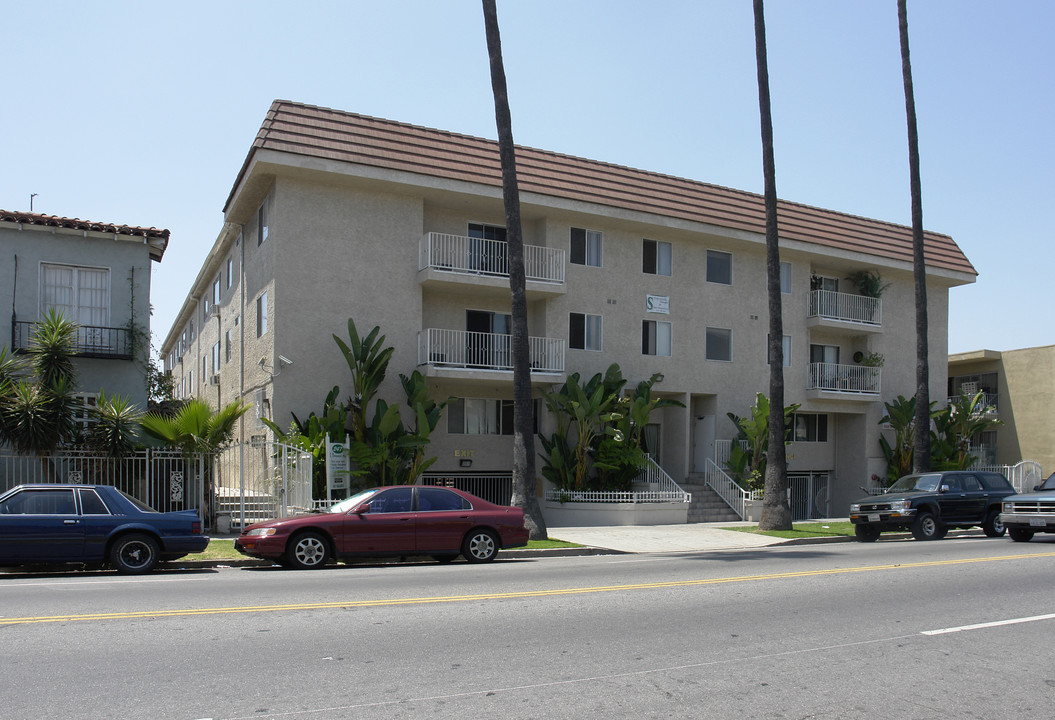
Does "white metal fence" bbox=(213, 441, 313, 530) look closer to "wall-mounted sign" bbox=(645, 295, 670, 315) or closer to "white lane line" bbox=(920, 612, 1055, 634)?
"wall-mounted sign" bbox=(645, 295, 670, 315)

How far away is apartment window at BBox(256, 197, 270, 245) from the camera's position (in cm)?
2385

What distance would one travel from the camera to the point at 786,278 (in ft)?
101

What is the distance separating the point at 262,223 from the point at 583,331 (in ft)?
30.9

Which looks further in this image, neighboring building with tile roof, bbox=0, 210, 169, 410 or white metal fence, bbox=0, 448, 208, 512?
neighboring building with tile roof, bbox=0, 210, 169, 410

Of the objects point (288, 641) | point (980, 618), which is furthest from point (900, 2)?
point (288, 641)

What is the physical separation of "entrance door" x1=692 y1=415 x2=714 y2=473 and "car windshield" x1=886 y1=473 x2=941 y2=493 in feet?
26.7

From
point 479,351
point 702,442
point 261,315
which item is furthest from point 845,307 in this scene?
point 261,315

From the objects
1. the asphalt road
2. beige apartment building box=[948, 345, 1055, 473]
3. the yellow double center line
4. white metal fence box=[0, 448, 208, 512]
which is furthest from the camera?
beige apartment building box=[948, 345, 1055, 473]

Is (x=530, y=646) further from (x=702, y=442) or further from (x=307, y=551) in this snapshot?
(x=702, y=442)

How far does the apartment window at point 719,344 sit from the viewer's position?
2900 centimetres

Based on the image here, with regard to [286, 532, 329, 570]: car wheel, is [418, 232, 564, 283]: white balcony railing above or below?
above

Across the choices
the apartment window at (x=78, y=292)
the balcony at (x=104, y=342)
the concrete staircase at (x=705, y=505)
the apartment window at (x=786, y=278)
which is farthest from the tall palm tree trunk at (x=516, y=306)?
the apartment window at (x=786, y=278)

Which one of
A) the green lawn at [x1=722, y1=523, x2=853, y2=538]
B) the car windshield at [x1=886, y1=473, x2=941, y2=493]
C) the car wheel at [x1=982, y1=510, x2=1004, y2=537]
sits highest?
the car windshield at [x1=886, y1=473, x2=941, y2=493]

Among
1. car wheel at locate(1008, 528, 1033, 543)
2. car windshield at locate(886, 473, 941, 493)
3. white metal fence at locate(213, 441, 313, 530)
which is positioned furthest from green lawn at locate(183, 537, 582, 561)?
car wheel at locate(1008, 528, 1033, 543)
